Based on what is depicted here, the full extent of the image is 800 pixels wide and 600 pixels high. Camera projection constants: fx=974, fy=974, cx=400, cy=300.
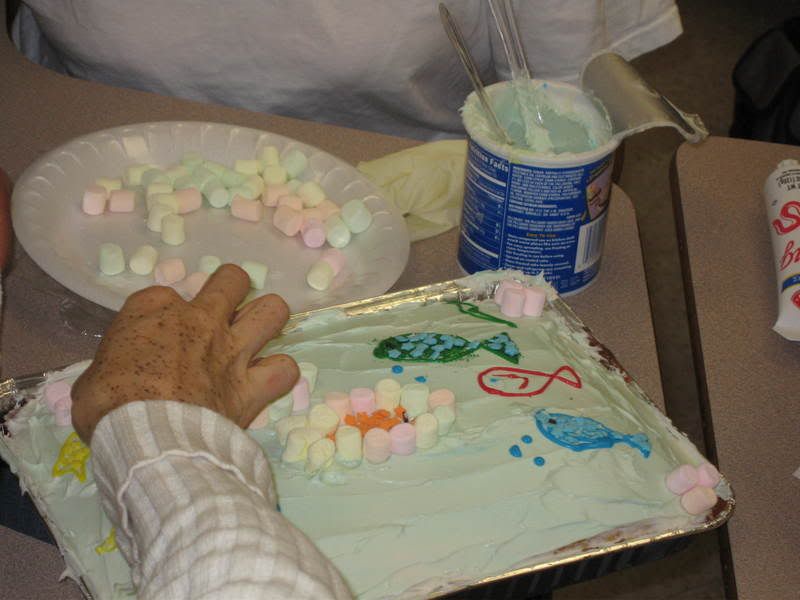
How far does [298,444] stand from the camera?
80 centimetres

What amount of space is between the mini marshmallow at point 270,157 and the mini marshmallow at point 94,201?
189mm

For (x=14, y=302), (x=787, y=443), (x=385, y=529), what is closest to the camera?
(x=385, y=529)

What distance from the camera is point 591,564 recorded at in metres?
0.76

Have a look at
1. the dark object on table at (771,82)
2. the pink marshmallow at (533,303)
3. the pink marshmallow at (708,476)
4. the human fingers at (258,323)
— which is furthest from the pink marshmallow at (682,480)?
the dark object on table at (771,82)

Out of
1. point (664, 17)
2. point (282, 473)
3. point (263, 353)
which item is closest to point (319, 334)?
point (263, 353)

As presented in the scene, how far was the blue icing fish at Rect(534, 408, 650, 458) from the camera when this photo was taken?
83 cm

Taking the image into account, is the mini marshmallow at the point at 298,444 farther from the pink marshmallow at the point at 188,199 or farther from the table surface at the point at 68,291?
the pink marshmallow at the point at 188,199

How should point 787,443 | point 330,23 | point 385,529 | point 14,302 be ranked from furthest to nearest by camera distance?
point 330,23
point 14,302
point 787,443
point 385,529

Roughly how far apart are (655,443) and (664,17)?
79 cm

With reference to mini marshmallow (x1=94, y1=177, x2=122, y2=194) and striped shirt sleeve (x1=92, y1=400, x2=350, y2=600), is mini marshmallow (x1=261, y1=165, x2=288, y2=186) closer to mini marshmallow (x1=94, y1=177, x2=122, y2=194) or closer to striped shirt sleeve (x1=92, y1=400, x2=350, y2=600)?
mini marshmallow (x1=94, y1=177, x2=122, y2=194)

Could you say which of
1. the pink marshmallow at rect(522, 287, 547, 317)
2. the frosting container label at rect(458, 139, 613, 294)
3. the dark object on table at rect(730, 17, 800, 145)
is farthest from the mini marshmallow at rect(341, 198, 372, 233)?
the dark object on table at rect(730, 17, 800, 145)

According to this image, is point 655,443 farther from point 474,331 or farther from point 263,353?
point 263,353

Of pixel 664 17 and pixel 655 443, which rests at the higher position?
pixel 664 17

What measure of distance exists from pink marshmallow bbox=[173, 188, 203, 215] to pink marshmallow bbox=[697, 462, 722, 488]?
0.62 m
